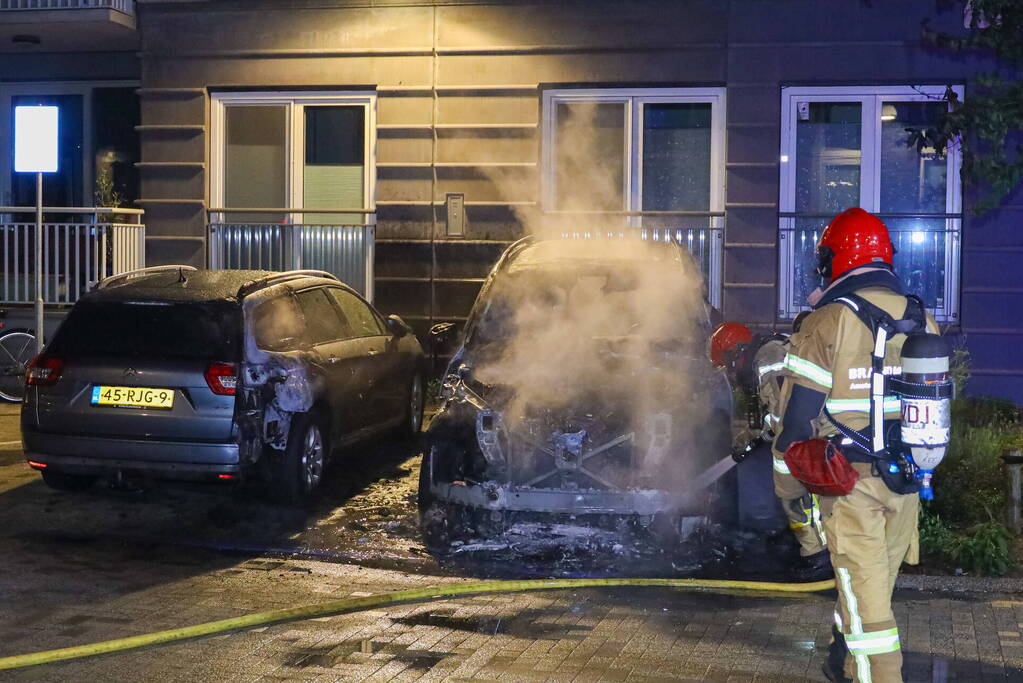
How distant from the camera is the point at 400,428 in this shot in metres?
11.8

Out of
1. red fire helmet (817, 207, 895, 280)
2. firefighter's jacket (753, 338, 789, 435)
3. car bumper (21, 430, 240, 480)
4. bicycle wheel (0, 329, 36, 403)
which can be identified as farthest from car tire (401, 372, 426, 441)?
red fire helmet (817, 207, 895, 280)

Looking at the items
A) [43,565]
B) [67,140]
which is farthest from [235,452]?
[67,140]

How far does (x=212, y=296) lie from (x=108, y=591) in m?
2.63

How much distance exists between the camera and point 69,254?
52.9 feet

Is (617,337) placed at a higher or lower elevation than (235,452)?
higher

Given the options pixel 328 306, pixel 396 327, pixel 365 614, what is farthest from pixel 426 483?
pixel 396 327

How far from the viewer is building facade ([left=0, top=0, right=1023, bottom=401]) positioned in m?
14.3

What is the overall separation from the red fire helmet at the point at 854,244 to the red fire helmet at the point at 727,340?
62 cm

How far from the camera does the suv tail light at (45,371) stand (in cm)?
913

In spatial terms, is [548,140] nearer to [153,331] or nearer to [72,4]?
[72,4]

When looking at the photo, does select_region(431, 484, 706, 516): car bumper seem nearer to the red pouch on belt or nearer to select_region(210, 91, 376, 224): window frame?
the red pouch on belt

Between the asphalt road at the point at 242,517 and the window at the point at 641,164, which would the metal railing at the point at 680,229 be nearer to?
the window at the point at 641,164

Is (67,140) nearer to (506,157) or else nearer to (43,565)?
(506,157)

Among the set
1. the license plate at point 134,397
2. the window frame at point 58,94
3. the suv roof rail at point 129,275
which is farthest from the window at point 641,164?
the license plate at point 134,397
